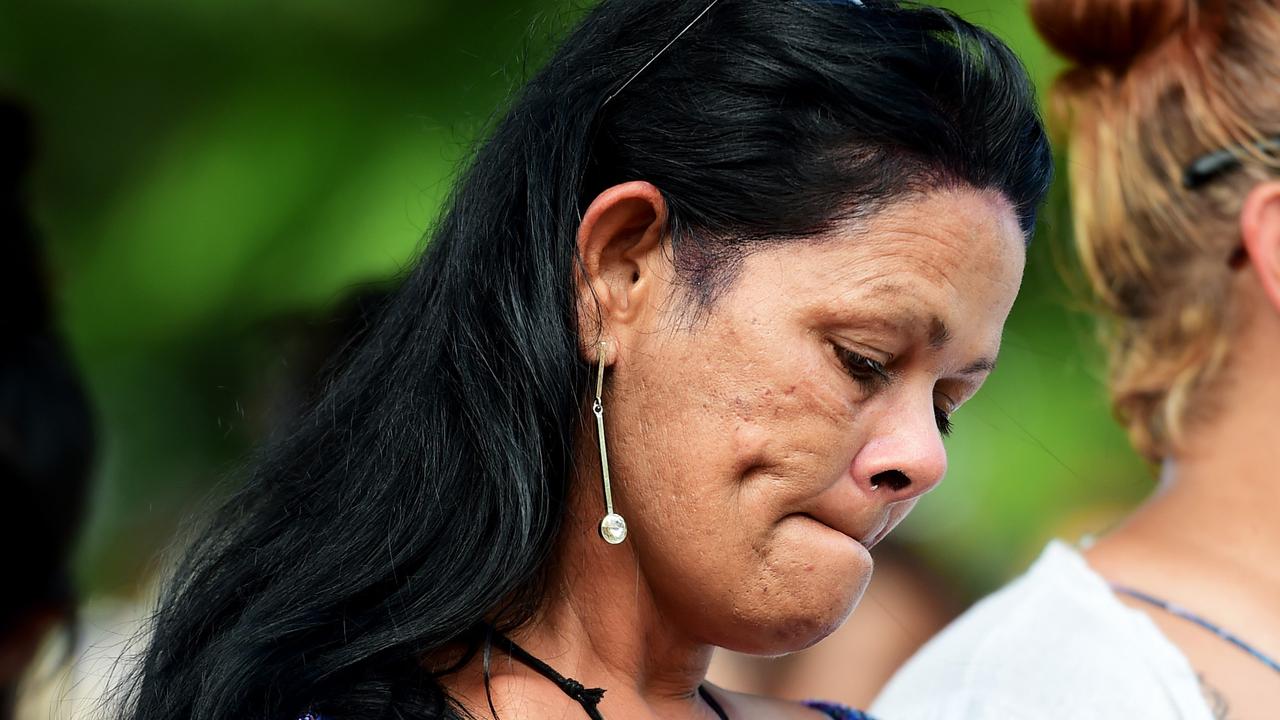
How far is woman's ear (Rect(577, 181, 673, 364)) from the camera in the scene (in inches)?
59.5

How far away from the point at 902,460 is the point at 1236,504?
111cm

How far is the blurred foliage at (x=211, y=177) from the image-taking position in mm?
3893

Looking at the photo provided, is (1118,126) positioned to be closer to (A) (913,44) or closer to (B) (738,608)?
(A) (913,44)

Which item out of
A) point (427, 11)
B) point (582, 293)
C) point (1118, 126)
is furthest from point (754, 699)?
point (427, 11)

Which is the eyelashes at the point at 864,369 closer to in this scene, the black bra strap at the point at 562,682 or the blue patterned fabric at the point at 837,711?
the black bra strap at the point at 562,682

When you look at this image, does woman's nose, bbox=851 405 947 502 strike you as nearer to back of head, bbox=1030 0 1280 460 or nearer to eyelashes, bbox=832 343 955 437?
eyelashes, bbox=832 343 955 437

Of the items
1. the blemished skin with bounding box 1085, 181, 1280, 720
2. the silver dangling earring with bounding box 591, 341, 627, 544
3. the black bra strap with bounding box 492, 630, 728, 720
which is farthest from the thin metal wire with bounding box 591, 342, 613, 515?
the blemished skin with bounding box 1085, 181, 1280, 720

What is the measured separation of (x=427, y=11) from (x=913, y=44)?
3000 mm

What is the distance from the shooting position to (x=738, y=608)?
1.47 m

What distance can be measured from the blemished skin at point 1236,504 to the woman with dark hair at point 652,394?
89 cm

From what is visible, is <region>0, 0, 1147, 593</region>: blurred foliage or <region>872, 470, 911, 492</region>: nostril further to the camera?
<region>0, 0, 1147, 593</region>: blurred foliage

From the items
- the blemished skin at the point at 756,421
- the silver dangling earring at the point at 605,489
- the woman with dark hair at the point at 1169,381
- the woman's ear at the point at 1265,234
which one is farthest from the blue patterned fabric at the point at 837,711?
the woman's ear at the point at 1265,234

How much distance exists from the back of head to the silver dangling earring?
1301 mm

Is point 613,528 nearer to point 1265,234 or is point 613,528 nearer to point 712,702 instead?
Result: point 712,702
